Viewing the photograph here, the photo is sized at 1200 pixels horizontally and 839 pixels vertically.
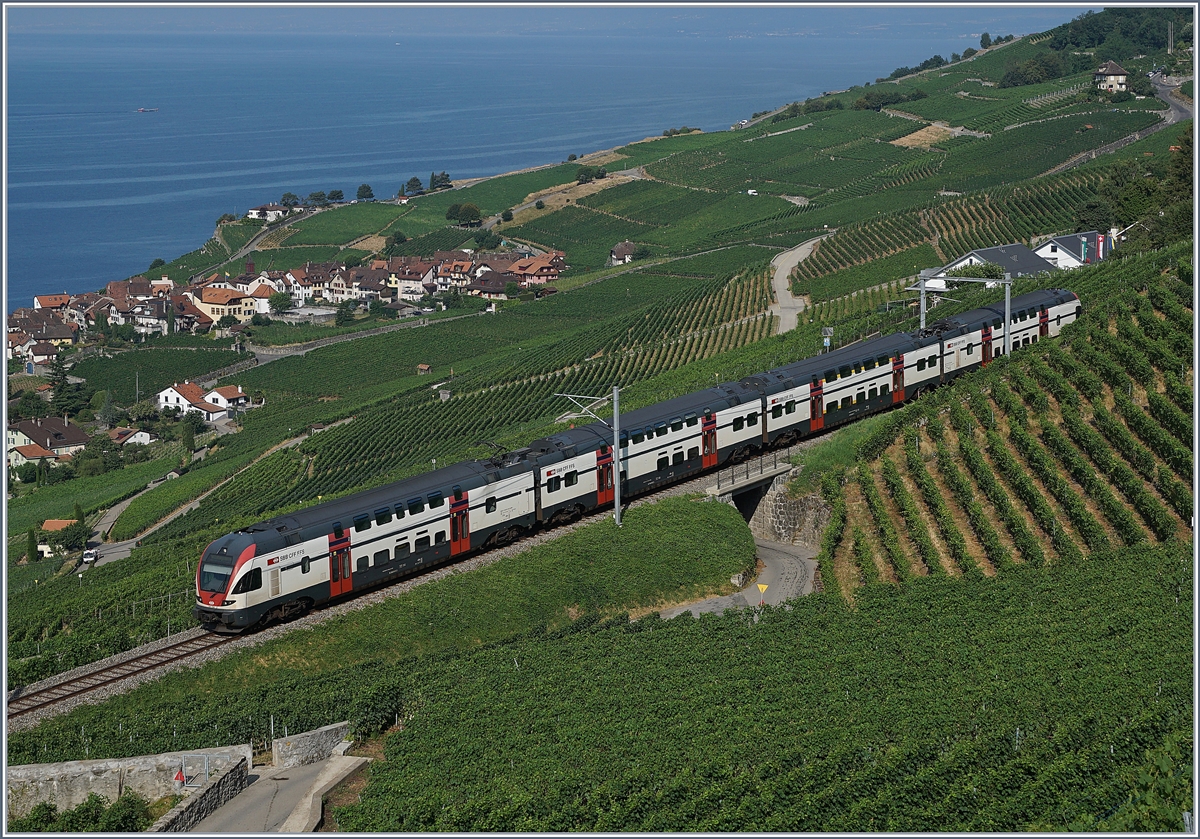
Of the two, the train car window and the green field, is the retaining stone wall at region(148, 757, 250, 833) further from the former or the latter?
the green field

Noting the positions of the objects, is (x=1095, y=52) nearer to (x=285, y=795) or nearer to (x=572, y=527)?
(x=572, y=527)

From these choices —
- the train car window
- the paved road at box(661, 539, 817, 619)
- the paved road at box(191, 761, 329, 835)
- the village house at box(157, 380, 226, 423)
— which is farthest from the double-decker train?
the village house at box(157, 380, 226, 423)

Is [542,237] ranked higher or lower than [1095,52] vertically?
lower

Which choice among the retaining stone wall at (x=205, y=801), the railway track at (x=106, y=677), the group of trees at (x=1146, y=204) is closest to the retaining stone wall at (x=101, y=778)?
the retaining stone wall at (x=205, y=801)

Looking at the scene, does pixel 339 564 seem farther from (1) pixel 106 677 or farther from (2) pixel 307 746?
(2) pixel 307 746

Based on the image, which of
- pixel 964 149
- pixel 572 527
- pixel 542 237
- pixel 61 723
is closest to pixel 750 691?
pixel 572 527

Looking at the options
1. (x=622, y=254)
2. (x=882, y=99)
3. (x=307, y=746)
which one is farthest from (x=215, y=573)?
(x=882, y=99)

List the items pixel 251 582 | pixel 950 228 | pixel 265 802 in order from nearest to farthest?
1. pixel 265 802
2. pixel 251 582
3. pixel 950 228
